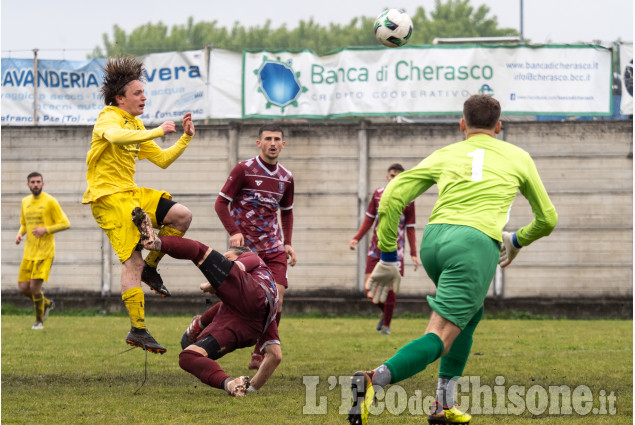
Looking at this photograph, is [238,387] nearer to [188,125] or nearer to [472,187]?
[472,187]

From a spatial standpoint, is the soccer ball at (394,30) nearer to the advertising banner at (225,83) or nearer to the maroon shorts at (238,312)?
the maroon shorts at (238,312)

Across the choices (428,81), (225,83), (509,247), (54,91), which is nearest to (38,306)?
(54,91)

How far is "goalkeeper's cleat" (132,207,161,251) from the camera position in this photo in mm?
6719

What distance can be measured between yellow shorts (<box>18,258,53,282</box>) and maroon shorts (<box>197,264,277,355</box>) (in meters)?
9.40

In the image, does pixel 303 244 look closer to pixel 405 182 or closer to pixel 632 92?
pixel 632 92

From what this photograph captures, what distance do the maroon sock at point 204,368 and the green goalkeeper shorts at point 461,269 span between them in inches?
66.6

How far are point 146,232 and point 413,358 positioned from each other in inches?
89.2

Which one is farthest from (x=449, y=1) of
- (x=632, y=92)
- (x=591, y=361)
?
(x=591, y=361)

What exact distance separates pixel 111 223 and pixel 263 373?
1.79m

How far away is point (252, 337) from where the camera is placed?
23.1ft

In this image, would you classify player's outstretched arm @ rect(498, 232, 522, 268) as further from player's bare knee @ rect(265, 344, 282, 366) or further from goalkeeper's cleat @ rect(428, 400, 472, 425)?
player's bare knee @ rect(265, 344, 282, 366)

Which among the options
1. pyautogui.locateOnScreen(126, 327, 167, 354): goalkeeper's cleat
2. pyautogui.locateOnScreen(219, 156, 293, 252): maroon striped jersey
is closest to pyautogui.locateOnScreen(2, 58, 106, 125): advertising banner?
pyautogui.locateOnScreen(219, 156, 293, 252): maroon striped jersey

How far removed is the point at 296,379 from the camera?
878 cm

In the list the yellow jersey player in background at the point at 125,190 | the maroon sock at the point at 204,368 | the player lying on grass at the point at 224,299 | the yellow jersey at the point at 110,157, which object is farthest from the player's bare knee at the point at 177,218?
the maroon sock at the point at 204,368
